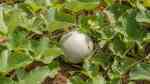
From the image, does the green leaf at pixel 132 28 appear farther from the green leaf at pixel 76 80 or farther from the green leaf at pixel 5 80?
the green leaf at pixel 5 80

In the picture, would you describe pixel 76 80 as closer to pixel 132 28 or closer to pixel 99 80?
pixel 99 80

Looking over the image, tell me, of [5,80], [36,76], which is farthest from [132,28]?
[5,80]

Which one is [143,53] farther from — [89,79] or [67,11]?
[67,11]

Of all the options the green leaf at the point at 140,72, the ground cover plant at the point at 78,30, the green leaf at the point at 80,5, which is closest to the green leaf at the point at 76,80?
the ground cover plant at the point at 78,30

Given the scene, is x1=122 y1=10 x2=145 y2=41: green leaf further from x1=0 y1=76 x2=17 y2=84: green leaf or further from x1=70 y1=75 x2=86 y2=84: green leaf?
x1=0 y1=76 x2=17 y2=84: green leaf

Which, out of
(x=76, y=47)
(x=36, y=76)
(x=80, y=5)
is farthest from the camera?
(x=80, y=5)

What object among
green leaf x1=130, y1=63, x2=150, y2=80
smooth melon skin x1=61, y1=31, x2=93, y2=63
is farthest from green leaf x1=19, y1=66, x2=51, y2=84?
green leaf x1=130, y1=63, x2=150, y2=80
